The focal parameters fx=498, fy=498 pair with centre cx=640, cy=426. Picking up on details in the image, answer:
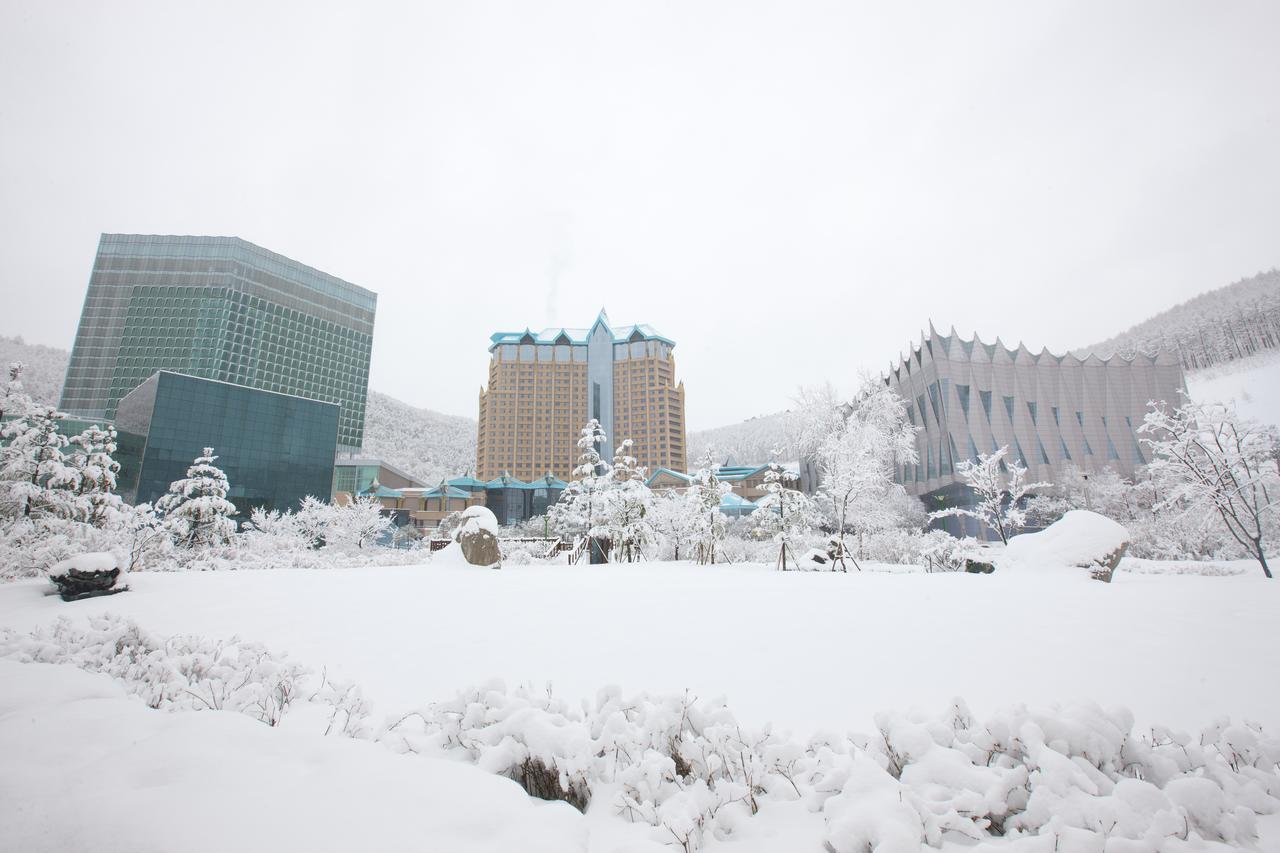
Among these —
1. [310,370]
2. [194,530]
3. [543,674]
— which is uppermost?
[310,370]

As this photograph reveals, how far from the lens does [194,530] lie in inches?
819

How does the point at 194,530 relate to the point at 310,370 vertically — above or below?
below

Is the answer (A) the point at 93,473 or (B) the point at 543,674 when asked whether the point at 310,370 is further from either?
(B) the point at 543,674

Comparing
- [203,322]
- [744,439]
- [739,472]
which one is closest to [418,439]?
[203,322]

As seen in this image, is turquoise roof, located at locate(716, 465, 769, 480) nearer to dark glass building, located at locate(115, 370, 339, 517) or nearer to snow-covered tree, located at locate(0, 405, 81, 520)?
dark glass building, located at locate(115, 370, 339, 517)

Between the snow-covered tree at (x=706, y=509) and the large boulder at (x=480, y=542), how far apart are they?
8.65 m

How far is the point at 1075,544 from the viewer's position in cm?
1169

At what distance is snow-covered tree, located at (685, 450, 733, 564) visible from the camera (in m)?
20.5

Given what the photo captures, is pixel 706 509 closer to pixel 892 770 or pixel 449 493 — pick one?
pixel 892 770

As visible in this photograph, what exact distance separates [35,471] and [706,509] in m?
21.1

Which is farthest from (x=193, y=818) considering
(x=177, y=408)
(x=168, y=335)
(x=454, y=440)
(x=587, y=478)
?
(x=454, y=440)

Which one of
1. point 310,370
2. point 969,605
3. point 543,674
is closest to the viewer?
point 543,674

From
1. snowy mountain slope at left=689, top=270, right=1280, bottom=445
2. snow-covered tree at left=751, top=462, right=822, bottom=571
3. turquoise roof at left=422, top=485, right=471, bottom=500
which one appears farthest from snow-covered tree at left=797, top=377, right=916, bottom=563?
turquoise roof at left=422, top=485, right=471, bottom=500

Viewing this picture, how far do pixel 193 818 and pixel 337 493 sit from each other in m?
84.9
